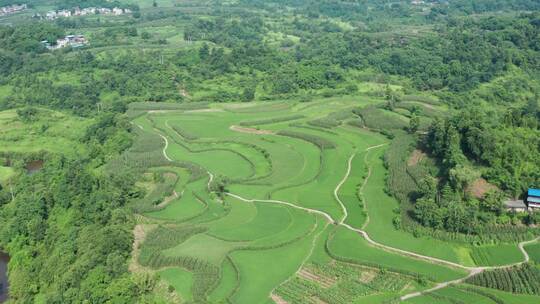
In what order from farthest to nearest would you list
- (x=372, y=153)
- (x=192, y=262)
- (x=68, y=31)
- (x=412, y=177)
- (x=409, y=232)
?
(x=68, y=31)
(x=372, y=153)
(x=412, y=177)
(x=409, y=232)
(x=192, y=262)

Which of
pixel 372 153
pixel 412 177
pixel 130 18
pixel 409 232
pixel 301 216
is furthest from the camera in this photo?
pixel 130 18

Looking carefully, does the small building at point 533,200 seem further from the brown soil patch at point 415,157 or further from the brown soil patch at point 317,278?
the brown soil patch at point 317,278

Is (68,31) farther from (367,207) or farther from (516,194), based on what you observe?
(516,194)

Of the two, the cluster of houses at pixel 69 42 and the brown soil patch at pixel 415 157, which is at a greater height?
the cluster of houses at pixel 69 42

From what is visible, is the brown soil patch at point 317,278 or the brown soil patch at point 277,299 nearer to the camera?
the brown soil patch at point 277,299

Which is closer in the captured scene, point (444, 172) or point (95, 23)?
point (444, 172)

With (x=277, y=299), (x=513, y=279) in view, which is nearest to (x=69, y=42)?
(x=277, y=299)

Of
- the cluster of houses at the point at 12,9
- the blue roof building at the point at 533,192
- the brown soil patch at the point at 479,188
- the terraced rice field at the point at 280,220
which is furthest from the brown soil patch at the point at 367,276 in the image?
the cluster of houses at the point at 12,9

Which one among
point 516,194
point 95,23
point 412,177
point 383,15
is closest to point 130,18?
point 95,23
